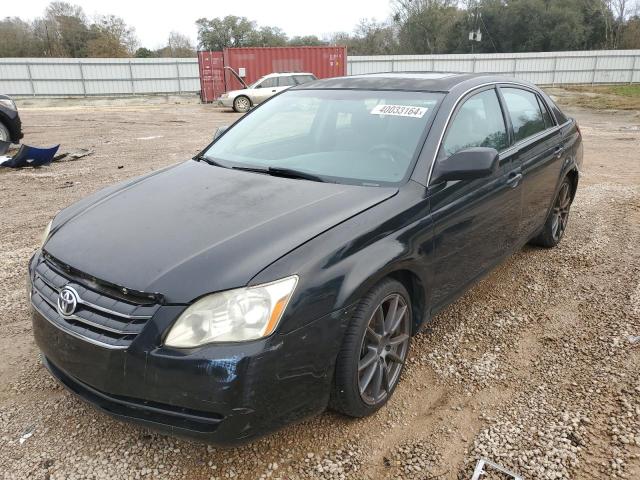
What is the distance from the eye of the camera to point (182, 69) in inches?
1113

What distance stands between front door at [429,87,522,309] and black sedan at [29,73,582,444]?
0.05ft

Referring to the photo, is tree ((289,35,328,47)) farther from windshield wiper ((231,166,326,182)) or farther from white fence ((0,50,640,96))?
windshield wiper ((231,166,326,182))

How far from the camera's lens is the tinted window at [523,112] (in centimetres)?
388

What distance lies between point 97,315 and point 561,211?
14.3ft

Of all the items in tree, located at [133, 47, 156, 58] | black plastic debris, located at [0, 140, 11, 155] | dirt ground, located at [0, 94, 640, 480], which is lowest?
dirt ground, located at [0, 94, 640, 480]

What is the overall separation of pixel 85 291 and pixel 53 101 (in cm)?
2743

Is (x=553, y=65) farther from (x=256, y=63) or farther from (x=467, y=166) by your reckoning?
(x=467, y=166)

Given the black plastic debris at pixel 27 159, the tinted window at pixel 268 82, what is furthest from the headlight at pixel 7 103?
the tinted window at pixel 268 82

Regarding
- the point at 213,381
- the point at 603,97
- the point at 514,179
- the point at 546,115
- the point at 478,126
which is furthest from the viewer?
the point at 603,97

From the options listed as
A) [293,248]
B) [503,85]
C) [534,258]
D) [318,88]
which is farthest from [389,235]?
[534,258]

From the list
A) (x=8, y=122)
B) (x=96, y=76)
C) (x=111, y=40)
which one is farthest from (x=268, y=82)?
(x=111, y=40)

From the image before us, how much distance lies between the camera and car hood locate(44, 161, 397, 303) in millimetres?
2041

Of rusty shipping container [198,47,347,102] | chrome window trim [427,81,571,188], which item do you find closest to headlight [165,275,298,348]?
chrome window trim [427,81,571,188]

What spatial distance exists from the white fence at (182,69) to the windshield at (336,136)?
24.0m
